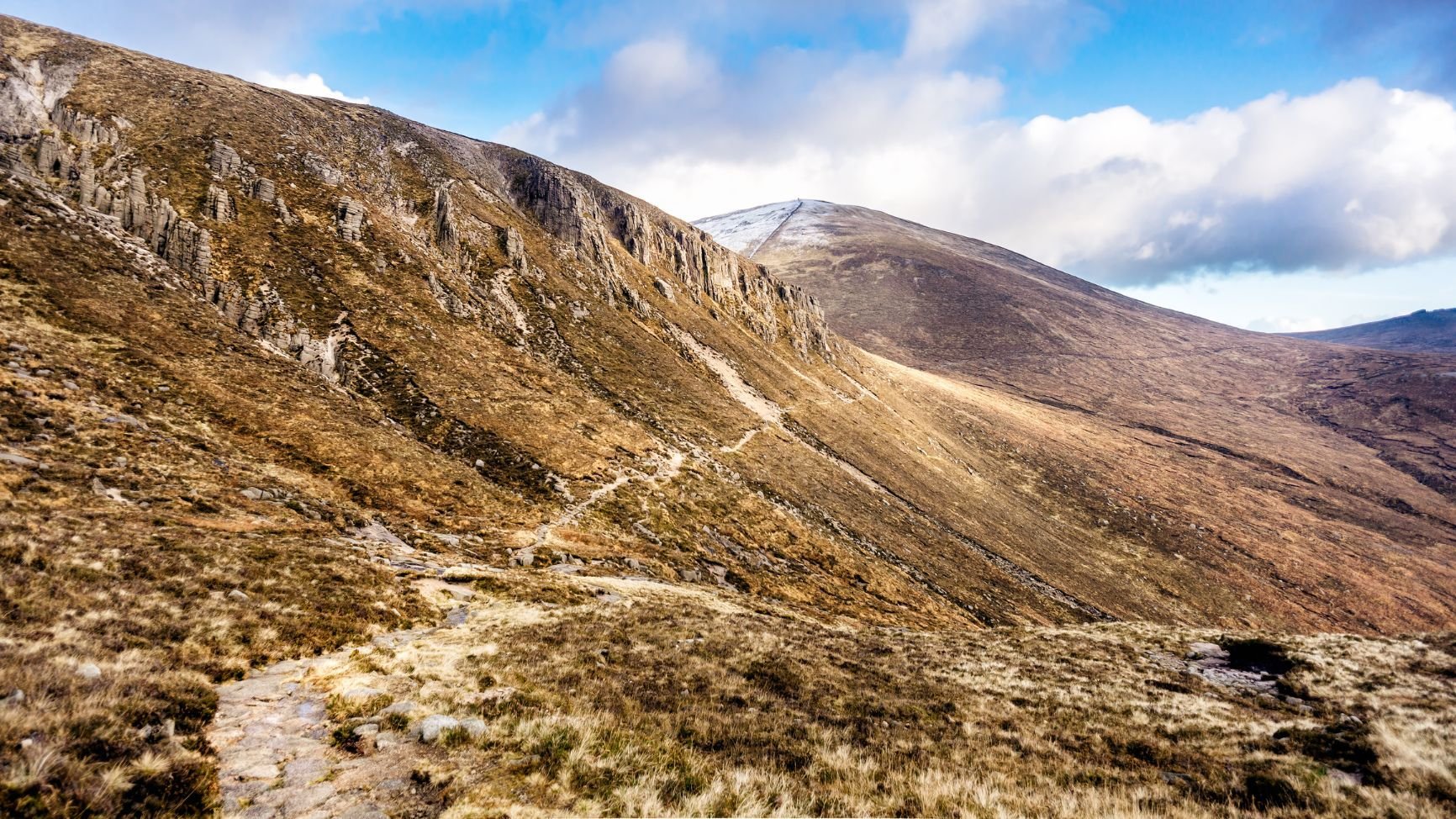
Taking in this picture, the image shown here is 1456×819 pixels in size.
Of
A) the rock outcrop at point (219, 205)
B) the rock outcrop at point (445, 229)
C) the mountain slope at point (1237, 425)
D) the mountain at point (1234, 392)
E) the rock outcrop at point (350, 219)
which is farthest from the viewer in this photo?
the mountain at point (1234, 392)

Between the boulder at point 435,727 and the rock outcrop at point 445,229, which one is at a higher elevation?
the rock outcrop at point 445,229

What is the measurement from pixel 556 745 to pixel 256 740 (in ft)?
14.5

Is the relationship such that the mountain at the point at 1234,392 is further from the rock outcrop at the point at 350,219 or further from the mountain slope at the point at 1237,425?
the rock outcrop at the point at 350,219

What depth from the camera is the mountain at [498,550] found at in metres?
8.68

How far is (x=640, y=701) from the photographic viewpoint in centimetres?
1216

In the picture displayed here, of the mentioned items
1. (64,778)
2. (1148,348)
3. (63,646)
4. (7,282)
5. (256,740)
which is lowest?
(256,740)

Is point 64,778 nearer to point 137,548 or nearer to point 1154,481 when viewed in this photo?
point 137,548

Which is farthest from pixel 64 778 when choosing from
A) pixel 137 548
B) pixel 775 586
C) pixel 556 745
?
pixel 775 586

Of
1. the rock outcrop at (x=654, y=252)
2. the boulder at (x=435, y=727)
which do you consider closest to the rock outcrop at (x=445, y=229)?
the rock outcrop at (x=654, y=252)

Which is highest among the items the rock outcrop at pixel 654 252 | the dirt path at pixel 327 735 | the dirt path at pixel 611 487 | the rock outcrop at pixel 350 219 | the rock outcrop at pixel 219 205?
the rock outcrop at pixel 654 252

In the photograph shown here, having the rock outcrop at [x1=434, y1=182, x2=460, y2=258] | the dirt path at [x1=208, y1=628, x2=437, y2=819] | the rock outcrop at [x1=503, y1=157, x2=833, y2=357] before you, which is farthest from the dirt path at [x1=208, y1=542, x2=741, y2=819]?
the rock outcrop at [x1=503, y1=157, x2=833, y2=357]

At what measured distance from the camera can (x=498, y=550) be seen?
27.1 metres

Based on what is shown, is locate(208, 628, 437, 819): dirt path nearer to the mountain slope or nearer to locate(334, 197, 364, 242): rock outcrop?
locate(334, 197, 364, 242): rock outcrop

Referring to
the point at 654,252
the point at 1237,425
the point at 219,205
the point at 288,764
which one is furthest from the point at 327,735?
the point at 1237,425
